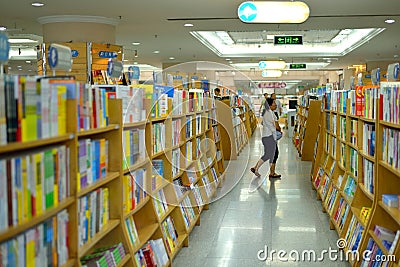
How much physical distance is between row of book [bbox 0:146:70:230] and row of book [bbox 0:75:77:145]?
0.10 metres

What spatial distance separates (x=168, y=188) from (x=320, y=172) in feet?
13.0

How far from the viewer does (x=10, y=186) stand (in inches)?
84.4

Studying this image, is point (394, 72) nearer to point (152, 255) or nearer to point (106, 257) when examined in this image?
point (152, 255)

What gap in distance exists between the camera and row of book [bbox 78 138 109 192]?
292cm

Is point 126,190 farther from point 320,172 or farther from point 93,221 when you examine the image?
point 320,172

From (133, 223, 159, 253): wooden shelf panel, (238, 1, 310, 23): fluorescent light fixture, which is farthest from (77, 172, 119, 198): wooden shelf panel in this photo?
(238, 1, 310, 23): fluorescent light fixture

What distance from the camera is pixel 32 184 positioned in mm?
2303

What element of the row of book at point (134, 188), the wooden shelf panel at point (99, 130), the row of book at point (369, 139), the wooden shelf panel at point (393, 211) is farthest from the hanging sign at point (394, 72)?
the wooden shelf panel at point (99, 130)

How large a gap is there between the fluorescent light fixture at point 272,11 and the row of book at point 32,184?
3.09 meters

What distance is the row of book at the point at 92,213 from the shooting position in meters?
2.94

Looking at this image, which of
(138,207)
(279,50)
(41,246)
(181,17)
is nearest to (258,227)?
(138,207)

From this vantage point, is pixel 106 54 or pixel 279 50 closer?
pixel 106 54

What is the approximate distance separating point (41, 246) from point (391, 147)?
2.65 meters

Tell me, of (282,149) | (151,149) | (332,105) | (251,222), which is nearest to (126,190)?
(151,149)
